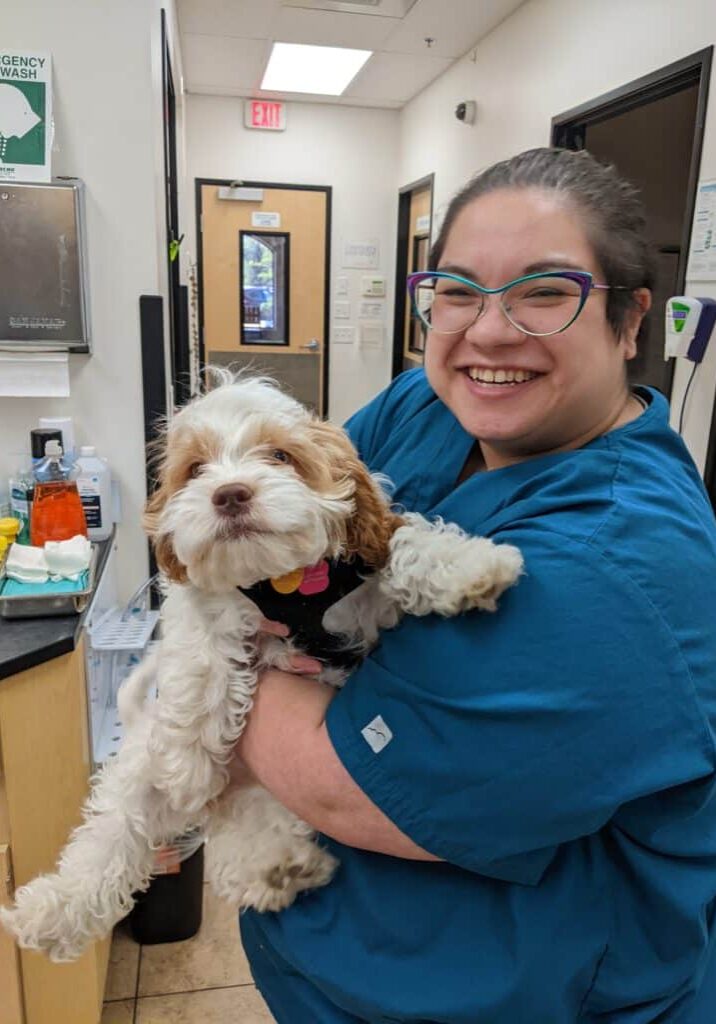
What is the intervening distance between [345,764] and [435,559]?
0.24 meters

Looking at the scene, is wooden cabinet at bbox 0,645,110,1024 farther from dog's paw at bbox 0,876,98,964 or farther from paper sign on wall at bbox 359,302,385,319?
paper sign on wall at bbox 359,302,385,319

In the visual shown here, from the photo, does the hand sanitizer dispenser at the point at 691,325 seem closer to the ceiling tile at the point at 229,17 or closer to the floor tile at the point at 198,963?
the floor tile at the point at 198,963

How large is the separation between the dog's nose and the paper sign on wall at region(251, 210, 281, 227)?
223 inches

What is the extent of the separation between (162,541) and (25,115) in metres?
1.31

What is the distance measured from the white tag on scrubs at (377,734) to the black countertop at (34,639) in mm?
790

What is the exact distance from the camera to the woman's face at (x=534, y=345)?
862 mm

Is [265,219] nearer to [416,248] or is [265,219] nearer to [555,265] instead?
[416,248]

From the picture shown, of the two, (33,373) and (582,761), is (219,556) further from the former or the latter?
(33,373)

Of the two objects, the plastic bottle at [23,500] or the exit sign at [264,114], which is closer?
the plastic bottle at [23,500]

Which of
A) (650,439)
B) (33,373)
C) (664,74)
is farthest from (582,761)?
(664,74)

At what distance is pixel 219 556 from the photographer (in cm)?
86

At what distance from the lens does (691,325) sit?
7.99 feet

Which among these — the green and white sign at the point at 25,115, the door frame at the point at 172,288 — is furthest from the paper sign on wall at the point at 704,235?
the green and white sign at the point at 25,115

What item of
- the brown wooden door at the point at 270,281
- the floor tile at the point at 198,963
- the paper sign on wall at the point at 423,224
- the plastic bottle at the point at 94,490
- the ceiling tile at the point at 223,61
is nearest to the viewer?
the plastic bottle at the point at 94,490
